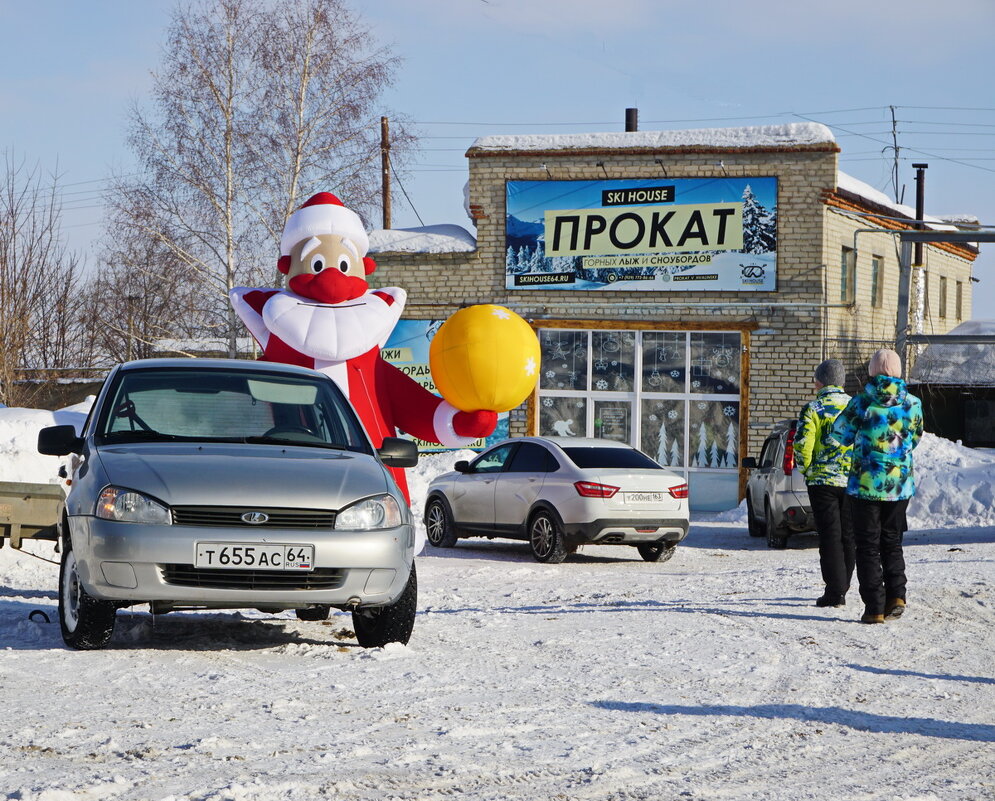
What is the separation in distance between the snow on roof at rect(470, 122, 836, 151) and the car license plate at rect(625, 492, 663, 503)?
10.2 meters

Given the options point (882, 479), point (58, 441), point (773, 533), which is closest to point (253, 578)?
point (58, 441)

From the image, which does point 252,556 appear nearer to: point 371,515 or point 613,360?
point 371,515

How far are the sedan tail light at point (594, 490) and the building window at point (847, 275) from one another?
11.3 meters

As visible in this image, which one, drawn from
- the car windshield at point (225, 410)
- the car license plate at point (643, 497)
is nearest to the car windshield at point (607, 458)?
the car license plate at point (643, 497)

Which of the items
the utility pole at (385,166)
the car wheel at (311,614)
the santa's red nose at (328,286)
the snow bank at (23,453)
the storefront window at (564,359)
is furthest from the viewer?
the utility pole at (385,166)

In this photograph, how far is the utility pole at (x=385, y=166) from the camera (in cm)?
3294

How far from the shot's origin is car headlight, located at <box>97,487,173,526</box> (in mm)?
6785

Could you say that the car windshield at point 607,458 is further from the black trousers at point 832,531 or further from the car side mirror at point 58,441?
the car side mirror at point 58,441

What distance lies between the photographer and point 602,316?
24.4 m

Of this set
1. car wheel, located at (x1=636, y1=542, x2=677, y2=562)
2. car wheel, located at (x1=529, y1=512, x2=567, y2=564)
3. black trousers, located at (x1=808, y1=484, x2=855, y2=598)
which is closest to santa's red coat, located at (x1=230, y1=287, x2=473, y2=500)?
black trousers, located at (x1=808, y1=484, x2=855, y2=598)

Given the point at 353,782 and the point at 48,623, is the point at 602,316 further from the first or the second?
the point at 353,782

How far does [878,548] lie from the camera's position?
9.05 meters

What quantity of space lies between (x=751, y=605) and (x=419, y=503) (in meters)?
10.4

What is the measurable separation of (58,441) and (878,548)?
5.28 m
